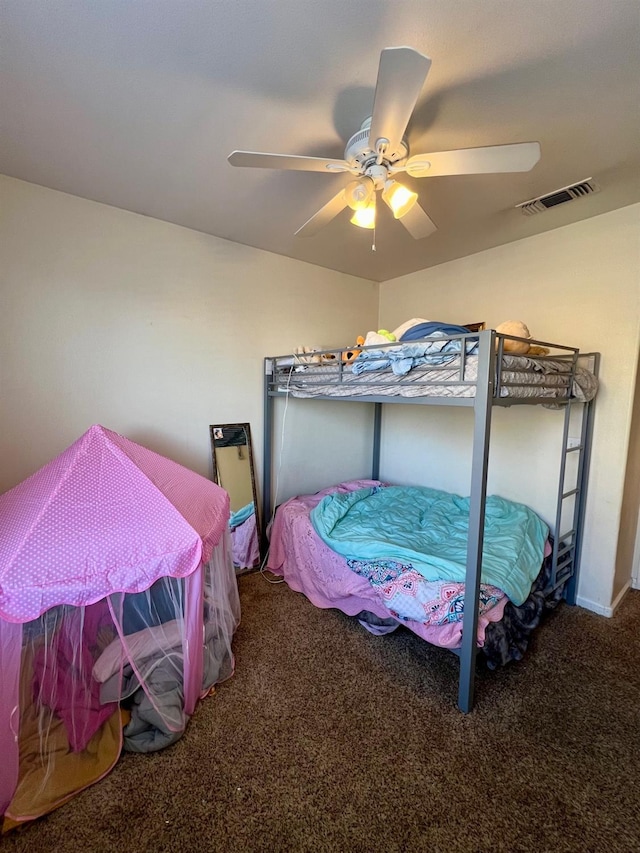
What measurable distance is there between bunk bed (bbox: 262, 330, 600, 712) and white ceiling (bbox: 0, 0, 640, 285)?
35.4 inches

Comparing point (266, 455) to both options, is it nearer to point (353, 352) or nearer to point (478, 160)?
point (353, 352)

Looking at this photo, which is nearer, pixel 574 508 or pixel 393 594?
pixel 393 594

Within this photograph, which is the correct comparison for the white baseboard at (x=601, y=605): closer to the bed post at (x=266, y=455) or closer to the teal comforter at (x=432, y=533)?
the teal comforter at (x=432, y=533)

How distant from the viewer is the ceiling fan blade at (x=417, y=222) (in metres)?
1.60

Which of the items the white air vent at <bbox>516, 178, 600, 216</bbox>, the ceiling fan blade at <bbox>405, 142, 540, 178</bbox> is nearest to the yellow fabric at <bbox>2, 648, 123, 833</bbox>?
the ceiling fan blade at <bbox>405, 142, 540, 178</bbox>

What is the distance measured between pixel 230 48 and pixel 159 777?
2.63m

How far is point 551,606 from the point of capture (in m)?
2.25

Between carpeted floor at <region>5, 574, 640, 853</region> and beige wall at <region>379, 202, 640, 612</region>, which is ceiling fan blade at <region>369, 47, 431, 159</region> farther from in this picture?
carpeted floor at <region>5, 574, 640, 853</region>

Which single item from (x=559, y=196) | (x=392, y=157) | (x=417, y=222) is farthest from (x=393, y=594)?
(x=559, y=196)

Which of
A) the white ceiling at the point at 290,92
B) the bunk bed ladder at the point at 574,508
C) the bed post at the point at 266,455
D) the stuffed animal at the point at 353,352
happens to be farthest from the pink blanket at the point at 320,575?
the white ceiling at the point at 290,92

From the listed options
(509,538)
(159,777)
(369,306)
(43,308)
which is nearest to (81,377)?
(43,308)

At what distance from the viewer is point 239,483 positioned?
285 cm

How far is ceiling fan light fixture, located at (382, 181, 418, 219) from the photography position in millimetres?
1443

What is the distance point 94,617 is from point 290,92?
227cm
